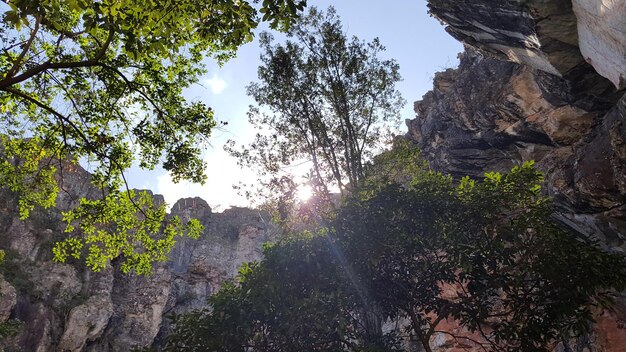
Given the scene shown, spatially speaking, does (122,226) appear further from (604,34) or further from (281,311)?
(604,34)

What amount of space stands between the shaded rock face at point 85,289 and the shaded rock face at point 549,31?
1033 inches

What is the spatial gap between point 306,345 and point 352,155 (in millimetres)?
9996

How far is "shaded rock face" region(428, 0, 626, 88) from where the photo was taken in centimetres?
904

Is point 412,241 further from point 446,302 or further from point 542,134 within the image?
point 542,134

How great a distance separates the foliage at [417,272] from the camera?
359 inches

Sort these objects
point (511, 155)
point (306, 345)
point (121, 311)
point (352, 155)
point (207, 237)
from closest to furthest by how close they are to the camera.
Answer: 1. point (306, 345)
2. point (352, 155)
3. point (511, 155)
4. point (121, 311)
5. point (207, 237)

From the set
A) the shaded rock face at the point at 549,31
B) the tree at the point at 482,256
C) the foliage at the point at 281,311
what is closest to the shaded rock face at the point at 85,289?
the foliage at the point at 281,311

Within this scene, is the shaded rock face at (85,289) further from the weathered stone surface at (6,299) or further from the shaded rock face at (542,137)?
the shaded rock face at (542,137)

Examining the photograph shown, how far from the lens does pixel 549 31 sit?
12.8 metres

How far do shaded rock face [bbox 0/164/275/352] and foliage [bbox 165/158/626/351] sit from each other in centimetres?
2226

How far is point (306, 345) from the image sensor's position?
1018cm

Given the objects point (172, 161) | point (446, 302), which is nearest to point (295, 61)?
point (172, 161)

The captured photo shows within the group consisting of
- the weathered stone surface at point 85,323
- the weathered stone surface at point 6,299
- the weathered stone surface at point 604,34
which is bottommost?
the weathered stone surface at point 85,323

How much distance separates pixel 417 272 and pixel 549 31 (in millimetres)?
9114
